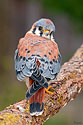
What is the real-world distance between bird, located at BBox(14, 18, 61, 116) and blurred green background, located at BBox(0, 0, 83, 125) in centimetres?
326

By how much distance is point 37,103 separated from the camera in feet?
14.7

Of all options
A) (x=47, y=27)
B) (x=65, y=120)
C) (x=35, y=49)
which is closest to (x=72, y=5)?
(x=65, y=120)

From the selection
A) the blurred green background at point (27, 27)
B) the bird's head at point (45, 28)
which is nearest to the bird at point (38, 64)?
the bird's head at point (45, 28)

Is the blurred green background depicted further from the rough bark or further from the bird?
the bird

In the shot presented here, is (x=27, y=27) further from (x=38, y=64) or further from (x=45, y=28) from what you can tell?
(x=38, y=64)

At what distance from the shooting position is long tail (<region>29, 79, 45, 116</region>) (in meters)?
4.34

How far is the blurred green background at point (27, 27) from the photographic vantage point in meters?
9.91

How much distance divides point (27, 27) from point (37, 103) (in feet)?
28.6

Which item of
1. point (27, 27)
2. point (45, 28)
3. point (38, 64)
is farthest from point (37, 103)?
point (27, 27)

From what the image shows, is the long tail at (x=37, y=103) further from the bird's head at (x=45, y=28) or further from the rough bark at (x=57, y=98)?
the bird's head at (x=45, y=28)

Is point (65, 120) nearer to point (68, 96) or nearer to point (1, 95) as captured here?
point (1, 95)

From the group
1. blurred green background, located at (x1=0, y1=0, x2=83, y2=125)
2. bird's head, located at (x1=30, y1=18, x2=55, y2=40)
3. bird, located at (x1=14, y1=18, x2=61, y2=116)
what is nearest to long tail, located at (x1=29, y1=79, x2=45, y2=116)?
bird, located at (x1=14, y1=18, x2=61, y2=116)

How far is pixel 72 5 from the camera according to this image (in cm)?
1002

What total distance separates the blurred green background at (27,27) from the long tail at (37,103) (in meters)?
3.84
